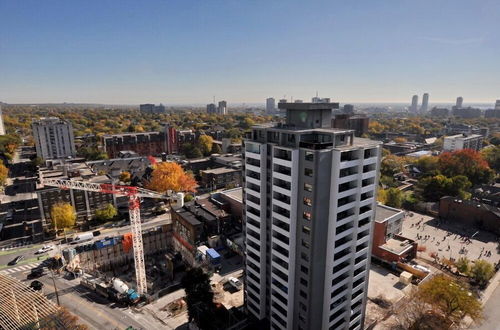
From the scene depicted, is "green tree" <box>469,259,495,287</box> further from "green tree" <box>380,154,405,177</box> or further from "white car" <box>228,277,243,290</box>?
"green tree" <box>380,154,405,177</box>

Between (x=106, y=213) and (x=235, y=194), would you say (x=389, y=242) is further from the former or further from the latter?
(x=106, y=213)

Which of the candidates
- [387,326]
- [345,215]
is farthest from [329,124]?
[387,326]

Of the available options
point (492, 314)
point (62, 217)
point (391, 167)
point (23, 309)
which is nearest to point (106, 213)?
point (62, 217)

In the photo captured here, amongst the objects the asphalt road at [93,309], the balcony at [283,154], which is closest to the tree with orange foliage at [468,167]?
the balcony at [283,154]

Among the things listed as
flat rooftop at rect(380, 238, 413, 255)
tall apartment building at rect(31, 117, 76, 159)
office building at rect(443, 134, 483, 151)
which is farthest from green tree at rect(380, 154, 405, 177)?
tall apartment building at rect(31, 117, 76, 159)

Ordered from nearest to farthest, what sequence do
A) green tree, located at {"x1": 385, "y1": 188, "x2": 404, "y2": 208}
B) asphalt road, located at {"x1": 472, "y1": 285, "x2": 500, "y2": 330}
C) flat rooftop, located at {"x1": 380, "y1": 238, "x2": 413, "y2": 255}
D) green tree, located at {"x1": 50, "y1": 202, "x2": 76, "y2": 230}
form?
asphalt road, located at {"x1": 472, "y1": 285, "x2": 500, "y2": 330}, flat rooftop, located at {"x1": 380, "y1": 238, "x2": 413, "y2": 255}, green tree, located at {"x1": 50, "y1": 202, "x2": 76, "y2": 230}, green tree, located at {"x1": 385, "y1": 188, "x2": 404, "y2": 208}

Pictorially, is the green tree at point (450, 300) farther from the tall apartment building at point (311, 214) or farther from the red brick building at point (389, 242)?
the red brick building at point (389, 242)

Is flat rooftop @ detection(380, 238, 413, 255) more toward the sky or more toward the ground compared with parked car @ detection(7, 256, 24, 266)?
more toward the sky
